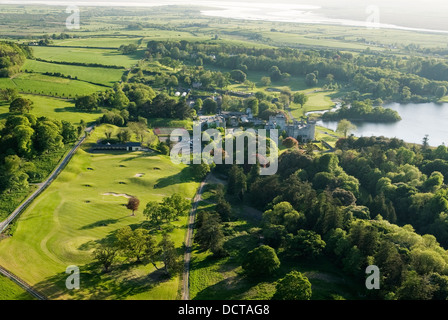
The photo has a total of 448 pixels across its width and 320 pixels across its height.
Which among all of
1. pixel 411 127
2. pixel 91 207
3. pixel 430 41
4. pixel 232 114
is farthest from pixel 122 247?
pixel 430 41

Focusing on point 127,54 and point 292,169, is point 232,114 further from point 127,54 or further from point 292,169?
point 127,54

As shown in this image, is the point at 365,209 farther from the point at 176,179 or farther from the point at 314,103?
the point at 314,103

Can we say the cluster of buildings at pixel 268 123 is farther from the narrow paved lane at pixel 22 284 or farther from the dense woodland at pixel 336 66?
the narrow paved lane at pixel 22 284

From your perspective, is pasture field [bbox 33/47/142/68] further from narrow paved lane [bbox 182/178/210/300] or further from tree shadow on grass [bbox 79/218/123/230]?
tree shadow on grass [bbox 79/218/123/230]

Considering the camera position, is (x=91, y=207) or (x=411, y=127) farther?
(x=411, y=127)

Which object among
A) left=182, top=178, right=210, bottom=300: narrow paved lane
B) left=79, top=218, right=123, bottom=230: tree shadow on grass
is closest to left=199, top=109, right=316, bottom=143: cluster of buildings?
left=182, top=178, right=210, bottom=300: narrow paved lane
